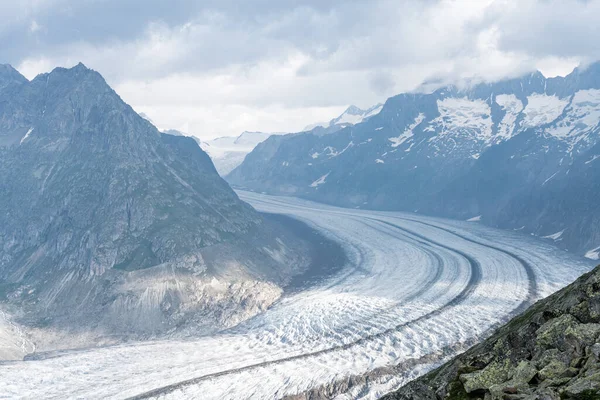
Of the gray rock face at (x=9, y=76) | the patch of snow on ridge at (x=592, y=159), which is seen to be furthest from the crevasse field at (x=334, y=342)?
the gray rock face at (x=9, y=76)

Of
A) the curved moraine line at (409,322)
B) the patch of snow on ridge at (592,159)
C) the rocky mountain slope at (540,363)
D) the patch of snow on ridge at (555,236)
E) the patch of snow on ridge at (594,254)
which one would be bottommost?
the patch of snow on ridge at (594,254)

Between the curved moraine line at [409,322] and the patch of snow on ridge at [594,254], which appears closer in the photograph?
the curved moraine line at [409,322]

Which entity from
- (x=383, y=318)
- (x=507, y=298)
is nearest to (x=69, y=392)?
(x=383, y=318)

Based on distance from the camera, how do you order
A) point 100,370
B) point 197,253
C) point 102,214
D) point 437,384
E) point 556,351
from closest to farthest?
point 556,351, point 437,384, point 100,370, point 197,253, point 102,214

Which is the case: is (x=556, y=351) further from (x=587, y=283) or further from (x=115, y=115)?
(x=115, y=115)

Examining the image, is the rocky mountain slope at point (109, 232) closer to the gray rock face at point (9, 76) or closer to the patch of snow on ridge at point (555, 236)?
the gray rock face at point (9, 76)

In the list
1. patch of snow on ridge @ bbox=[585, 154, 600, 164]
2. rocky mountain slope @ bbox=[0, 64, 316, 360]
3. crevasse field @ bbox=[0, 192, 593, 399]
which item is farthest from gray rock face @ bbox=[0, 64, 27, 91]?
patch of snow on ridge @ bbox=[585, 154, 600, 164]
